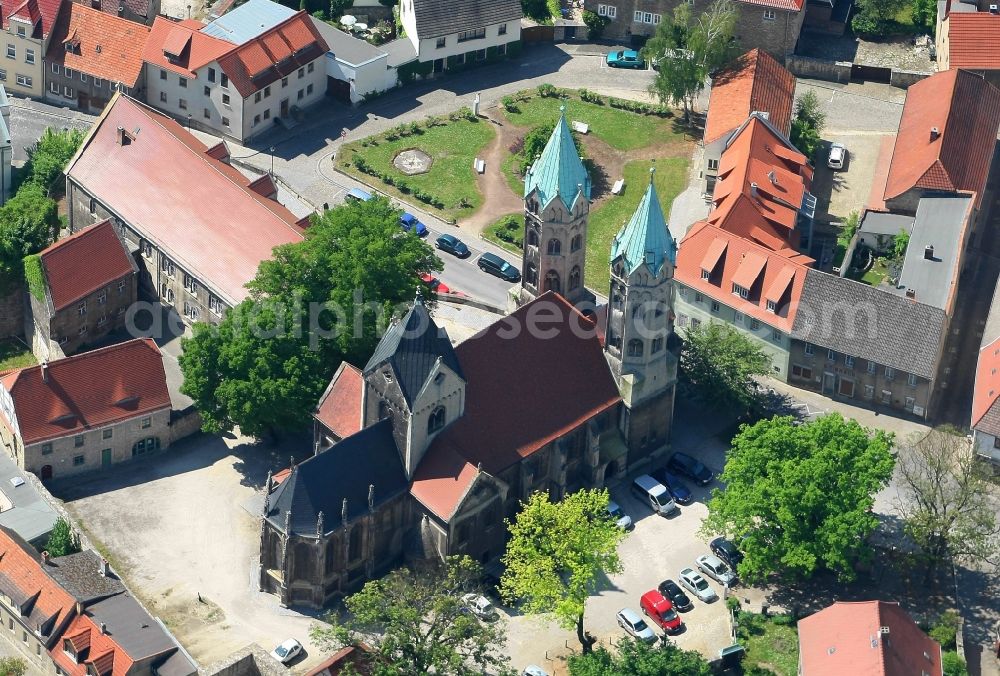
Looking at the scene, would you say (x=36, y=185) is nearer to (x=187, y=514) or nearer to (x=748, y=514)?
(x=187, y=514)

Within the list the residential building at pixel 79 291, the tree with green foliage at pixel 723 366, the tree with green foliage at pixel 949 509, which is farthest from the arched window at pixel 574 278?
the residential building at pixel 79 291

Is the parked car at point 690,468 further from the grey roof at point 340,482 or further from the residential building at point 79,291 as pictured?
the residential building at point 79,291

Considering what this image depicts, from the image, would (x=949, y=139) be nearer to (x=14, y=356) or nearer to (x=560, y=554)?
(x=560, y=554)

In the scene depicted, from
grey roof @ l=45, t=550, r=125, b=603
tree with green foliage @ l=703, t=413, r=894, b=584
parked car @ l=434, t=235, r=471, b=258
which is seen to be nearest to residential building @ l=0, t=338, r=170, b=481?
grey roof @ l=45, t=550, r=125, b=603

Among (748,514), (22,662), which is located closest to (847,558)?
(748,514)

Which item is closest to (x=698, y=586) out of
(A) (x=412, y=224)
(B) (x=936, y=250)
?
(B) (x=936, y=250)
